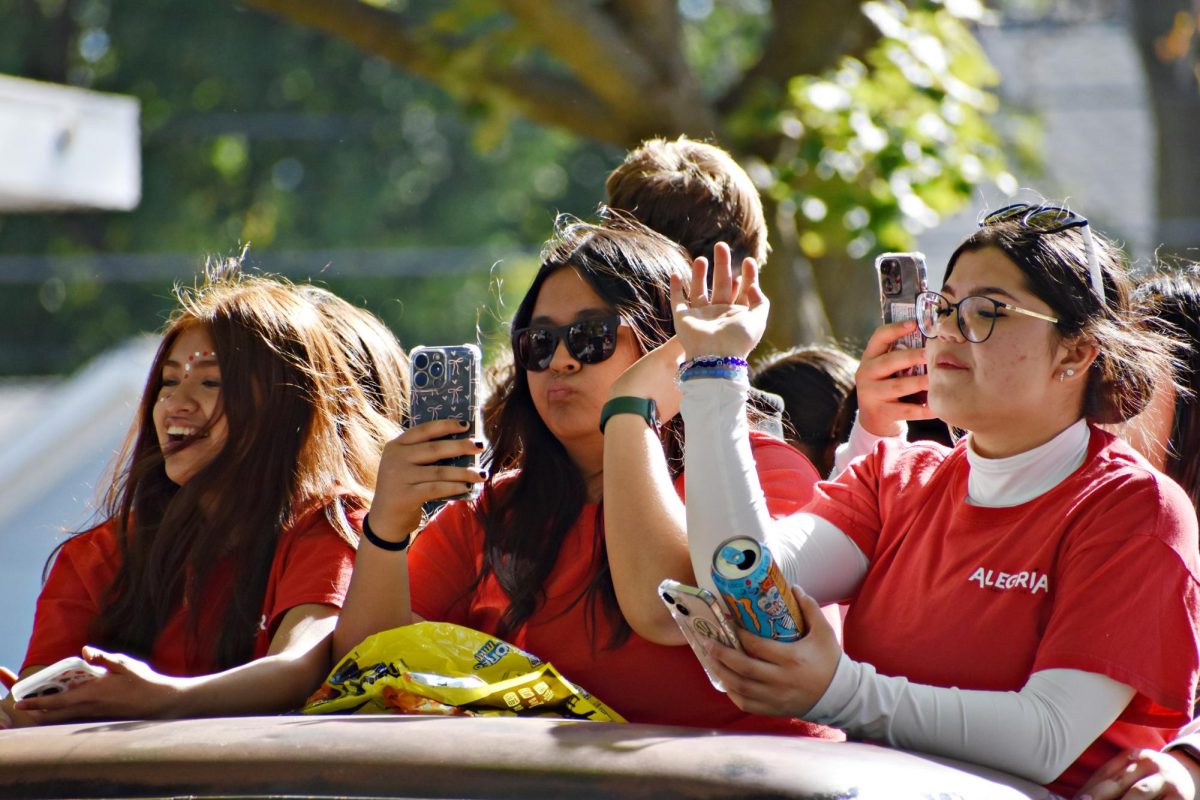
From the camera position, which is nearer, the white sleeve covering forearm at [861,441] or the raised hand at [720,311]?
the raised hand at [720,311]

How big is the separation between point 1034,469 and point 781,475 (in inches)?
16.9

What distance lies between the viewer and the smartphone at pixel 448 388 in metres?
2.39

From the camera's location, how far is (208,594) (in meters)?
2.73

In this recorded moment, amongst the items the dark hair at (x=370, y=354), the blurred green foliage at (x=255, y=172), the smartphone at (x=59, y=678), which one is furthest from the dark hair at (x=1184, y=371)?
the blurred green foliage at (x=255, y=172)

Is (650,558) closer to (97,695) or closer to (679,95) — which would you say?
(97,695)

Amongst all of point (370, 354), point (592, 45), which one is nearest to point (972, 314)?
point (370, 354)

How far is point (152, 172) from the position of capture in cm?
1925

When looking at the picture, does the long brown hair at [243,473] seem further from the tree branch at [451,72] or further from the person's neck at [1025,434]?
the tree branch at [451,72]

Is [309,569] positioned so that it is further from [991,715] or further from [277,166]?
[277,166]

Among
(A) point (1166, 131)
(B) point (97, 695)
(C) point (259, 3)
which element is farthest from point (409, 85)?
(B) point (97, 695)

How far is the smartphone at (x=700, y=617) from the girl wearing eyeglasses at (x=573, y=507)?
19 cm

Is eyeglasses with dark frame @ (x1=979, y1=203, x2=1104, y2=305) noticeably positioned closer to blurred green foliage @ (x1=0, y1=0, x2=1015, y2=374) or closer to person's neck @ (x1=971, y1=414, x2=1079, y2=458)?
person's neck @ (x1=971, y1=414, x2=1079, y2=458)

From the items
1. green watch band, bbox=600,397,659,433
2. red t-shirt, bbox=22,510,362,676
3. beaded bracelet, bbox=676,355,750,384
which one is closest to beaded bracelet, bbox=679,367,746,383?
beaded bracelet, bbox=676,355,750,384

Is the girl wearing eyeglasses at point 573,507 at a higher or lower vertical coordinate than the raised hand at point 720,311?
lower
